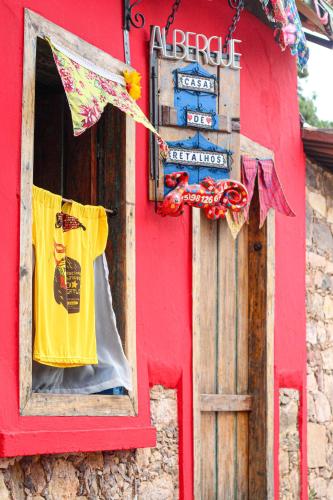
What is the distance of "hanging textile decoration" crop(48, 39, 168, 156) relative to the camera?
6660 millimetres

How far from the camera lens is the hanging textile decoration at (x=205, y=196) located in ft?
25.0

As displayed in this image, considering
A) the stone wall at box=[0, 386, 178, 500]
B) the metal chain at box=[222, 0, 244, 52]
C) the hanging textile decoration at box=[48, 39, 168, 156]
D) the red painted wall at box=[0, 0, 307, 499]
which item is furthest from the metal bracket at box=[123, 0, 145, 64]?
the stone wall at box=[0, 386, 178, 500]

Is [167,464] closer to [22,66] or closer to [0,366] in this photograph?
[0,366]

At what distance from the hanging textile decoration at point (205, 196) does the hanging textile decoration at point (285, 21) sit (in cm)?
117

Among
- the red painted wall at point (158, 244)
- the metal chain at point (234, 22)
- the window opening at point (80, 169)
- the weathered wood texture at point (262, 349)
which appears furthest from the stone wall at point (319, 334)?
the window opening at point (80, 169)

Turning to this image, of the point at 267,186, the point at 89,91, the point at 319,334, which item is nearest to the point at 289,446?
the point at 319,334

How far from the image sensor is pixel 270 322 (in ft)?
29.6

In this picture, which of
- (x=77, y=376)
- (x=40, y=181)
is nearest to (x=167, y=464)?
(x=77, y=376)

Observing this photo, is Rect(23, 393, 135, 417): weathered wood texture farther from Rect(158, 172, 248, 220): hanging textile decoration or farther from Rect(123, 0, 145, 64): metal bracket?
Rect(123, 0, 145, 64): metal bracket

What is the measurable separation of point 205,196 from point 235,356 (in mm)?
1549

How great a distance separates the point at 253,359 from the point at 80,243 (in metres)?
2.25

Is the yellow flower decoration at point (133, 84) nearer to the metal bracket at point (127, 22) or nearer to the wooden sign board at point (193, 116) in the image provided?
the metal bracket at point (127, 22)

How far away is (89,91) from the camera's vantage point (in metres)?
6.86

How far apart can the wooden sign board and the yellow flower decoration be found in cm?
26
